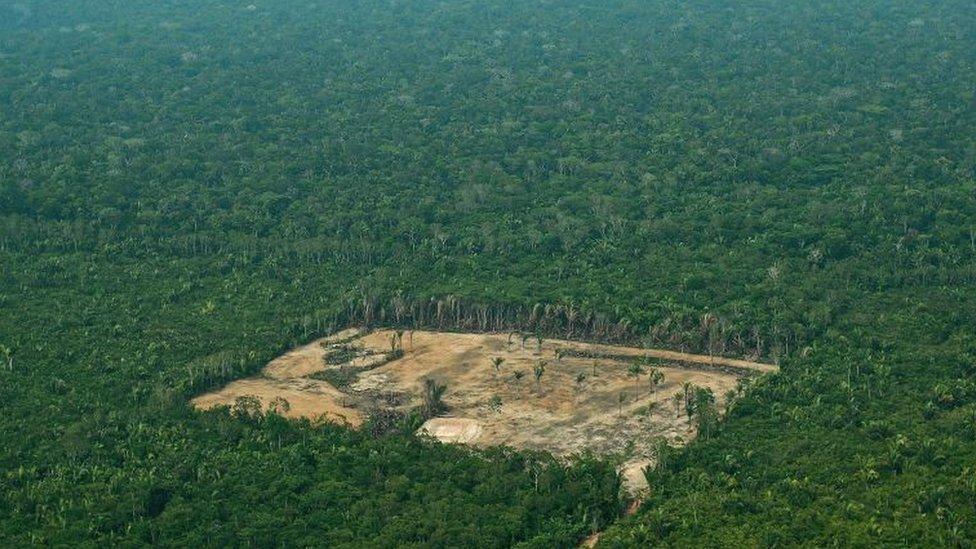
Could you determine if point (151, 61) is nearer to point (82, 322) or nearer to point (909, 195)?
point (82, 322)

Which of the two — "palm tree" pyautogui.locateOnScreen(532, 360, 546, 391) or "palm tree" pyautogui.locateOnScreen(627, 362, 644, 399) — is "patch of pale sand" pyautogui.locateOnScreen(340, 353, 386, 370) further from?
"palm tree" pyautogui.locateOnScreen(627, 362, 644, 399)

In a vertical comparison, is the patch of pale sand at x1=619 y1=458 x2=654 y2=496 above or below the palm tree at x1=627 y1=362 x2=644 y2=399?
below

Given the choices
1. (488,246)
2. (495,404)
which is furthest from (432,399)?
(488,246)

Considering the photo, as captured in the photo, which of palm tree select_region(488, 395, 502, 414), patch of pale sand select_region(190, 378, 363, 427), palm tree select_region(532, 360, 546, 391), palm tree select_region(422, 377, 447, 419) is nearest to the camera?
patch of pale sand select_region(190, 378, 363, 427)

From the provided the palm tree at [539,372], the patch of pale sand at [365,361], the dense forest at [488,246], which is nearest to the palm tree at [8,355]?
the dense forest at [488,246]

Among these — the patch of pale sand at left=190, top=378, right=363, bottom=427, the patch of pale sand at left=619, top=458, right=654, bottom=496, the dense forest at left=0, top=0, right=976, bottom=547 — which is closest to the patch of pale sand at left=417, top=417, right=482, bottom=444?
the dense forest at left=0, top=0, right=976, bottom=547

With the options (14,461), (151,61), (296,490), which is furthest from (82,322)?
(151,61)

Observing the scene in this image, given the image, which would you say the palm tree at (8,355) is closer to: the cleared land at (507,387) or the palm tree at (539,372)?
the cleared land at (507,387)
